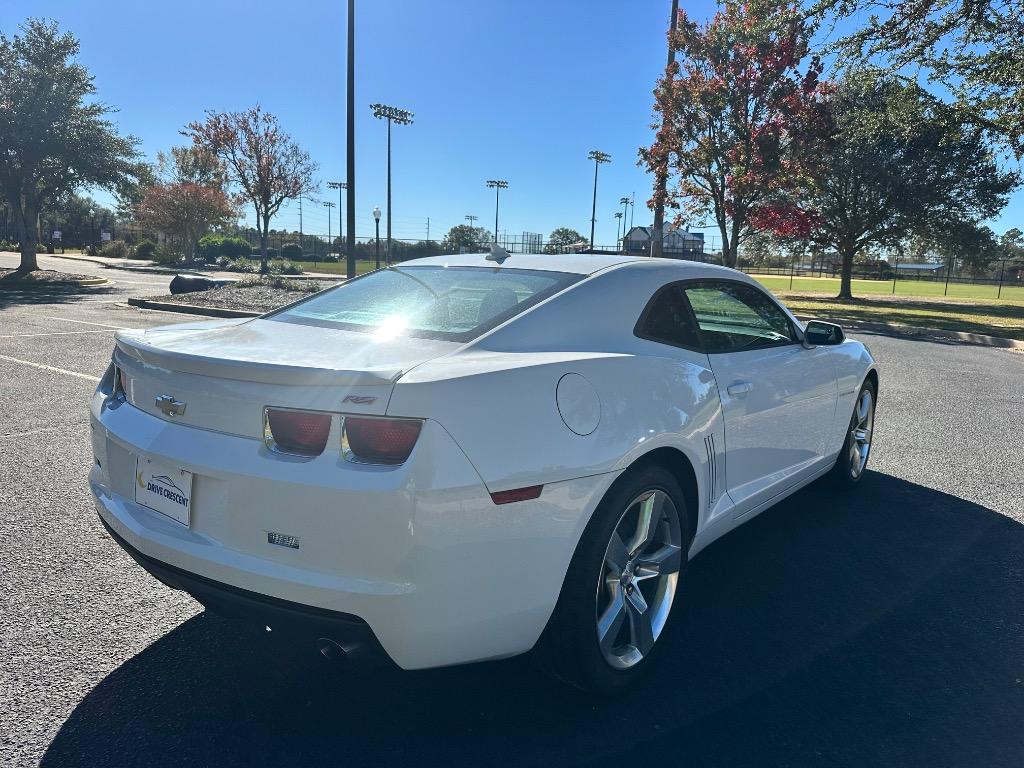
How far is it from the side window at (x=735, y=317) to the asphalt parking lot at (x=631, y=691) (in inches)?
44.2

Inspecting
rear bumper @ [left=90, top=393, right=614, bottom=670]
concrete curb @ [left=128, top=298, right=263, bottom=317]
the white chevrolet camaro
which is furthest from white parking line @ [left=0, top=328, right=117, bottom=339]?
rear bumper @ [left=90, top=393, right=614, bottom=670]

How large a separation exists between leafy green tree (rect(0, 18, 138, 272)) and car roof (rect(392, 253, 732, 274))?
→ 24.9 m

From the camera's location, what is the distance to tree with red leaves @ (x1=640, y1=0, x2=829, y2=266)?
63.5 feet

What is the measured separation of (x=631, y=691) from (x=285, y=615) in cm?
127

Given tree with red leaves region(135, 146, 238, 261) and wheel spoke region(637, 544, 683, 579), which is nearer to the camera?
wheel spoke region(637, 544, 683, 579)

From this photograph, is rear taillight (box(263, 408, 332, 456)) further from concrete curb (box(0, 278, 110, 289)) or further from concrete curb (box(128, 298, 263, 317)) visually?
concrete curb (box(0, 278, 110, 289))

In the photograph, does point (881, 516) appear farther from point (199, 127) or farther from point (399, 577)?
point (199, 127)

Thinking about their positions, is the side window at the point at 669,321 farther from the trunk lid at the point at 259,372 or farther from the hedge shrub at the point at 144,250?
the hedge shrub at the point at 144,250

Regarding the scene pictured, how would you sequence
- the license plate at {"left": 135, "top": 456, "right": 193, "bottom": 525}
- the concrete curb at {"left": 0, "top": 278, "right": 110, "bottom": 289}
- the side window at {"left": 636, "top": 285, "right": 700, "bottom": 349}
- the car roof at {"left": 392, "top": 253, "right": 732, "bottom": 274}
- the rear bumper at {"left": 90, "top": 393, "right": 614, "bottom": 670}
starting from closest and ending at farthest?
the rear bumper at {"left": 90, "top": 393, "right": 614, "bottom": 670} → the license plate at {"left": 135, "top": 456, "right": 193, "bottom": 525} → the side window at {"left": 636, "top": 285, "right": 700, "bottom": 349} → the car roof at {"left": 392, "top": 253, "right": 732, "bottom": 274} → the concrete curb at {"left": 0, "top": 278, "right": 110, "bottom": 289}

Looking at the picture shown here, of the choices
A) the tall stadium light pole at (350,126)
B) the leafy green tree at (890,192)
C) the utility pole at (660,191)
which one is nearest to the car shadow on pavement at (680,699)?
the tall stadium light pole at (350,126)

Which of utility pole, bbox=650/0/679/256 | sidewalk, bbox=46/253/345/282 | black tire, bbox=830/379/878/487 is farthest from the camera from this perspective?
sidewalk, bbox=46/253/345/282

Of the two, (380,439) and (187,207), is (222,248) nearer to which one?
(187,207)

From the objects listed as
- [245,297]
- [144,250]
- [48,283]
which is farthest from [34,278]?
[144,250]

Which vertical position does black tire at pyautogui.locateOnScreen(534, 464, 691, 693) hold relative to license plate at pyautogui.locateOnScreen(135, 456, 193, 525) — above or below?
below
